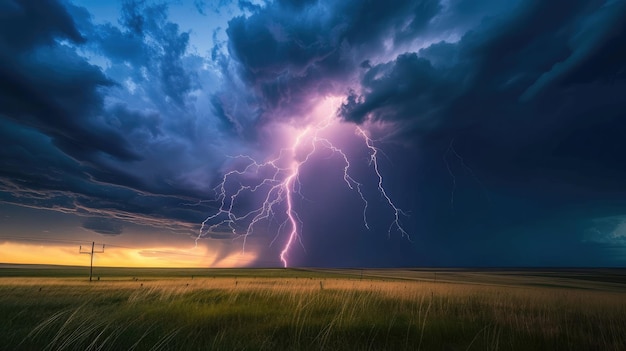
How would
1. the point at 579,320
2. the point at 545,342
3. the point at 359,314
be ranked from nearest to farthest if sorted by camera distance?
the point at 545,342, the point at 359,314, the point at 579,320

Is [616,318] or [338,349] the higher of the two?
[338,349]

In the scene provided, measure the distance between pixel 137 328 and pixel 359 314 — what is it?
4.85 meters

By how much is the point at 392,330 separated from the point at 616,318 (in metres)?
7.60

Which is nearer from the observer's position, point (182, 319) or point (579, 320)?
point (182, 319)

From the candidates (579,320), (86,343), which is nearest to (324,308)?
(86,343)

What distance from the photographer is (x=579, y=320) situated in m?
8.93

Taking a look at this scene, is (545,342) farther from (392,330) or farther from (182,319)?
(182,319)

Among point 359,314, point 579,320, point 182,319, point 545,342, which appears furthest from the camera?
point 579,320

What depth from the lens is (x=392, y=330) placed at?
6352 millimetres

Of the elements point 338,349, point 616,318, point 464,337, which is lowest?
Answer: point 616,318

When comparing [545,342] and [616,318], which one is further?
[616,318]

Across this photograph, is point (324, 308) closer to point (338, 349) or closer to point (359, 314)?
point (359, 314)

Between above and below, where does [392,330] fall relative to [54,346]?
below

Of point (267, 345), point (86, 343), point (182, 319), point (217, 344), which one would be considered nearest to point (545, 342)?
point (267, 345)
